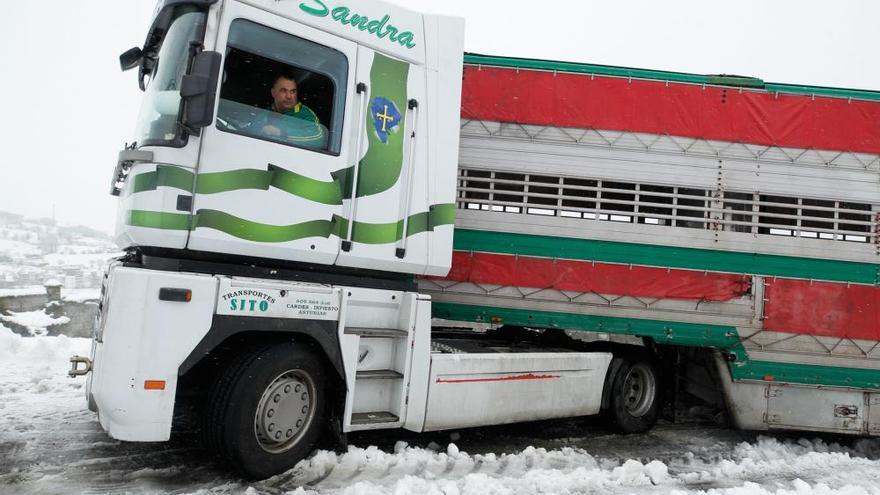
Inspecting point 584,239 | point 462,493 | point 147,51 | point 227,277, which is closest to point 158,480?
point 227,277

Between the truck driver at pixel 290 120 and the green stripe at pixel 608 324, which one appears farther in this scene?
the green stripe at pixel 608 324

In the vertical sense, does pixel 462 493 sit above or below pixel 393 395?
below

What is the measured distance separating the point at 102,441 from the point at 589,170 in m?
5.15

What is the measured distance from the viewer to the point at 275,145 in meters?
4.26

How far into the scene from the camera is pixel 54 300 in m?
12.0

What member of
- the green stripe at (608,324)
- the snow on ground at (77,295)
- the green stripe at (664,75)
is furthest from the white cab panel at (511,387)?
the snow on ground at (77,295)

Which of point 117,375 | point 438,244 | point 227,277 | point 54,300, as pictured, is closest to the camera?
point 117,375

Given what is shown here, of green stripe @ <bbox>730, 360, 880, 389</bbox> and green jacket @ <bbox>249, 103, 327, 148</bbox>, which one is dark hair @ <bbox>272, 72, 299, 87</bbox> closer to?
green jacket @ <bbox>249, 103, 327, 148</bbox>

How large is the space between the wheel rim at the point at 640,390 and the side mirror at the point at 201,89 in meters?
5.21

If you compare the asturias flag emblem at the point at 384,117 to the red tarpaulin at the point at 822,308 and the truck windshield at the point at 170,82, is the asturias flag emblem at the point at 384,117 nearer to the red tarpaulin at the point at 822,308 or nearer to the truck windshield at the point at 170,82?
the truck windshield at the point at 170,82

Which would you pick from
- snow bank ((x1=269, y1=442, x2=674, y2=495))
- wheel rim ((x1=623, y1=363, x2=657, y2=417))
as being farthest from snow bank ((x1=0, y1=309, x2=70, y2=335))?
wheel rim ((x1=623, y1=363, x2=657, y2=417))

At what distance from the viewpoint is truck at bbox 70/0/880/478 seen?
13.0 ft

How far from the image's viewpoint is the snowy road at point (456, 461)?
4250 mm

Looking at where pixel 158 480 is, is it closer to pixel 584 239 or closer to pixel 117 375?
pixel 117 375
